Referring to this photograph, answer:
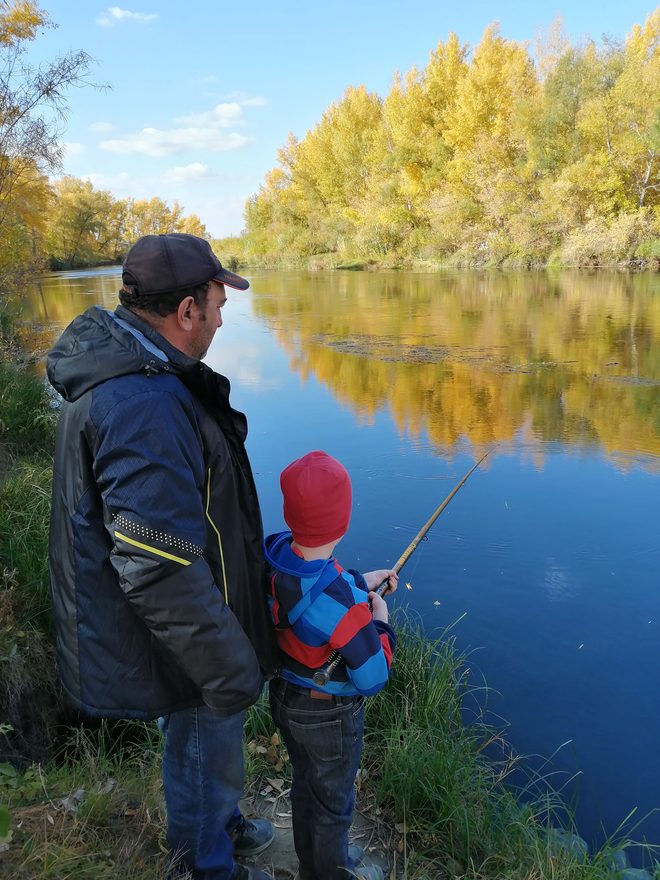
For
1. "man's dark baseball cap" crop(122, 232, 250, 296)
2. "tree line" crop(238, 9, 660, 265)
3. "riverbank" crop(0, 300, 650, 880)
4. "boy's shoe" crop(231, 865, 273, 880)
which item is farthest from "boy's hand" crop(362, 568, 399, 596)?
"tree line" crop(238, 9, 660, 265)

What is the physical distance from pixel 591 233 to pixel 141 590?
1067 inches

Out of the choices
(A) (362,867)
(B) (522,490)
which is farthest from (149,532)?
(B) (522,490)

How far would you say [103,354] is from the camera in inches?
57.0

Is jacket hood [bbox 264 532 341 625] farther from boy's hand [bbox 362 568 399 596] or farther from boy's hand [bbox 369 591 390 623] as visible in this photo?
boy's hand [bbox 362 568 399 596]

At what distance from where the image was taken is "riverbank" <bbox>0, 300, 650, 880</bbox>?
6.04 feet

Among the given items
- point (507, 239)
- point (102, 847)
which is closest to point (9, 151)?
point (102, 847)

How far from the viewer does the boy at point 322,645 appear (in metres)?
1.63

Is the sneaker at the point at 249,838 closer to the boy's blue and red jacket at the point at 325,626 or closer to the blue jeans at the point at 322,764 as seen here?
the blue jeans at the point at 322,764

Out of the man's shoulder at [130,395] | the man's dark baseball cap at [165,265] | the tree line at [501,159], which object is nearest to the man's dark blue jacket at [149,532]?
the man's shoulder at [130,395]

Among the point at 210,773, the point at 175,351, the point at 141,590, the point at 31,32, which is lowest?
the point at 210,773

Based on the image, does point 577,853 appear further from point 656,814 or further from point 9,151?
point 9,151

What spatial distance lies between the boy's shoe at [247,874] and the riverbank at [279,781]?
0.12 meters

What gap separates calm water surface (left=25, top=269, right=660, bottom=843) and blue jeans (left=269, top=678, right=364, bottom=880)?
1348 millimetres

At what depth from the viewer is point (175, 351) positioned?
1.55 metres
